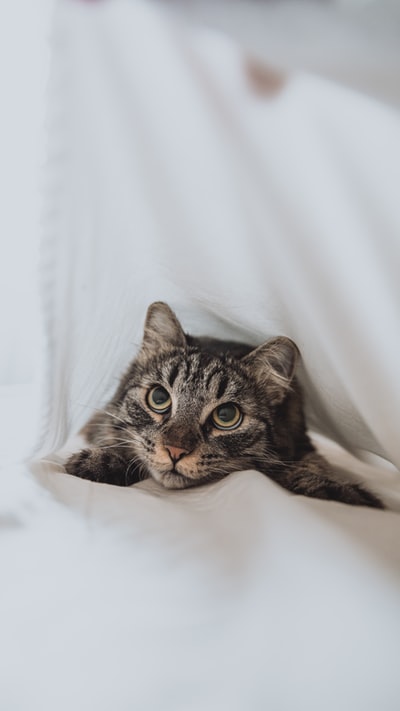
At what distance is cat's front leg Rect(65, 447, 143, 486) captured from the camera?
45.4 inches

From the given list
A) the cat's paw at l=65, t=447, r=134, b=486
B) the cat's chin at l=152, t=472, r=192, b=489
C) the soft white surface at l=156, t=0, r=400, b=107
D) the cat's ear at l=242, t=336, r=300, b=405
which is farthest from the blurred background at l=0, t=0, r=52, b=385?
the cat's ear at l=242, t=336, r=300, b=405

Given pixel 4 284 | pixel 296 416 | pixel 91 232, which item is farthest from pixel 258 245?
pixel 296 416

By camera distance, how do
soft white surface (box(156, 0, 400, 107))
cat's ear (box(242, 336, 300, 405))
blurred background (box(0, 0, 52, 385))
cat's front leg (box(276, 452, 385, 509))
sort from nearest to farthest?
soft white surface (box(156, 0, 400, 107)) < blurred background (box(0, 0, 52, 385)) < cat's front leg (box(276, 452, 385, 509)) < cat's ear (box(242, 336, 300, 405))

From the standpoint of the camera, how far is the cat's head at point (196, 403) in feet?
→ 3.95

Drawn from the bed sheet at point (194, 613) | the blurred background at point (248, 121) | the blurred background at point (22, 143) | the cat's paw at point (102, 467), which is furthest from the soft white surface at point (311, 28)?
the cat's paw at point (102, 467)

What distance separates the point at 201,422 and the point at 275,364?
0.77 ft

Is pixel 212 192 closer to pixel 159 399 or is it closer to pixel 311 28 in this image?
pixel 311 28

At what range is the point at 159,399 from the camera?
1368 mm

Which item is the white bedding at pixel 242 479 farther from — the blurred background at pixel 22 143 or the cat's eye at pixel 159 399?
the cat's eye at pixel 159 399

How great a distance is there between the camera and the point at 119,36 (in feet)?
2.36

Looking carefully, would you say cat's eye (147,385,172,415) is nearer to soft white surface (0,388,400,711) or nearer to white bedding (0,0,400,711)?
white bedding (0,0,400,711)

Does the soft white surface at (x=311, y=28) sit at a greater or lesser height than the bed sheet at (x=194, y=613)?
greater

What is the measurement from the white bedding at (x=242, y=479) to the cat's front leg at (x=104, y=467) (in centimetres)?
16

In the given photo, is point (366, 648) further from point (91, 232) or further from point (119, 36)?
point (119, 36)
